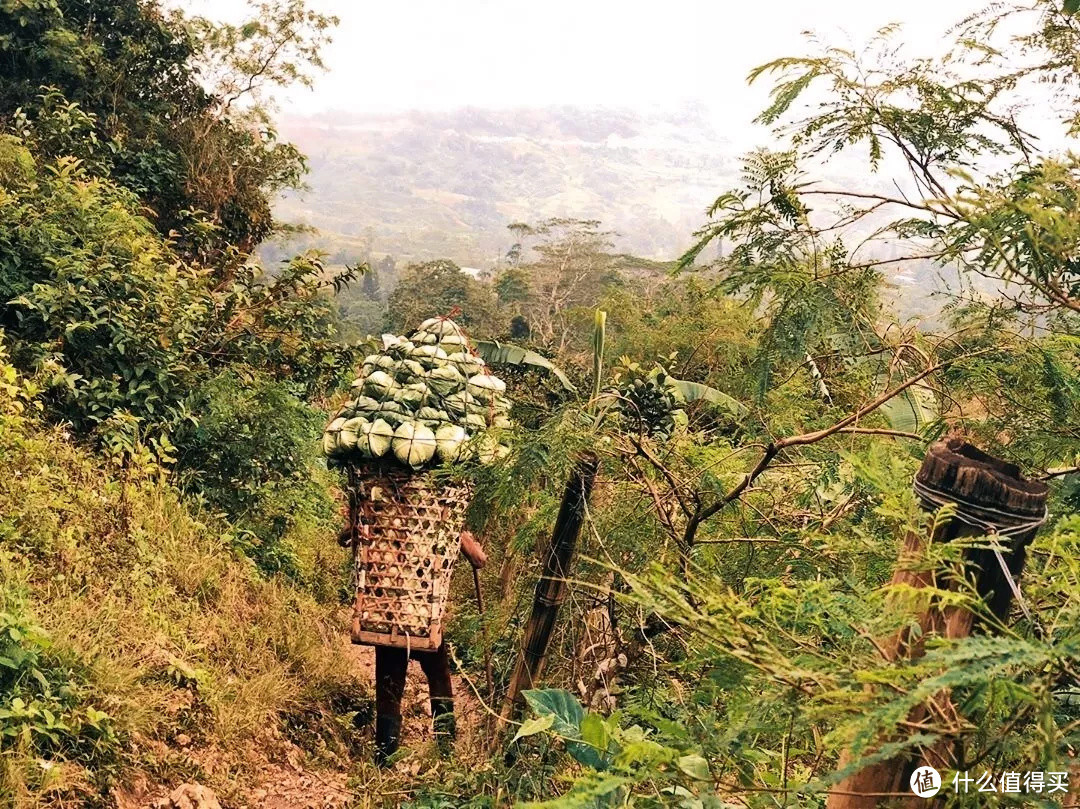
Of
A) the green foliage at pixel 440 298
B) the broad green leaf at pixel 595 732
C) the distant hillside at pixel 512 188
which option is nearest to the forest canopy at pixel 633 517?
the broad green leaf at pixel 595 732

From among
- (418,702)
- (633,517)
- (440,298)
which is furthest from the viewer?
(440,298)

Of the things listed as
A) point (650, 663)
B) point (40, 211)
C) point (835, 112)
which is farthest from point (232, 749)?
point (40, 211)

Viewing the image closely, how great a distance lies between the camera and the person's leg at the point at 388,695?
277cm

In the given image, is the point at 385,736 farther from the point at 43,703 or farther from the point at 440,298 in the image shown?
the point at 440,298

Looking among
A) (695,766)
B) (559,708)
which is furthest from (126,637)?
(695,766)

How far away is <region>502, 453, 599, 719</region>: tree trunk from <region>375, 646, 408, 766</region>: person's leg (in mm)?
791

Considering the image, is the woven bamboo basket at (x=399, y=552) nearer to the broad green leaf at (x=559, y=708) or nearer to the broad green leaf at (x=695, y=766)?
the broad green leaf at (x=559, y=708)

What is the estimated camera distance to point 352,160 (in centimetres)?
19862

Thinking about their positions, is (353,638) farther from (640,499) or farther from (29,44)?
(29,44)

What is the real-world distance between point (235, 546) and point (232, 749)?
1.56m

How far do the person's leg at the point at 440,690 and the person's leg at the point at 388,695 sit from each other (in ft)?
0.30

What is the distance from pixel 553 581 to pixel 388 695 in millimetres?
1223

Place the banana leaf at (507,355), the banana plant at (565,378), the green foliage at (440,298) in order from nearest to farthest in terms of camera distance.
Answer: the banana plant at (565,378) < the banana leaf at (507,355) < the green foliage at (440,298)

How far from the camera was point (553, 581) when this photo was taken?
2.04 metres
